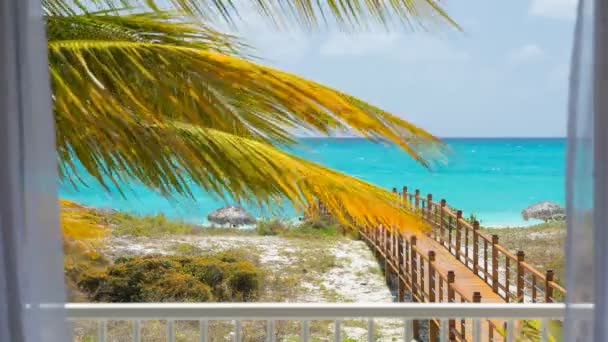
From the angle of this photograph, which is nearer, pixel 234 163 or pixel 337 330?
pixel 337 330

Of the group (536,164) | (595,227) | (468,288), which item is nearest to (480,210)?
(536,164)

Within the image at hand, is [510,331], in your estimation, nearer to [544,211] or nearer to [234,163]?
[234,163]

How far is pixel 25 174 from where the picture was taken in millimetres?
1057

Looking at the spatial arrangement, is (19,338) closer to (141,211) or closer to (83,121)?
(83,121)

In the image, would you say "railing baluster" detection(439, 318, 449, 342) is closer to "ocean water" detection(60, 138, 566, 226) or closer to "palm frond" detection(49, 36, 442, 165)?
"palm frond" detection(49, 36, 442, 165)

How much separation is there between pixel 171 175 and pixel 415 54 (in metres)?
11.3

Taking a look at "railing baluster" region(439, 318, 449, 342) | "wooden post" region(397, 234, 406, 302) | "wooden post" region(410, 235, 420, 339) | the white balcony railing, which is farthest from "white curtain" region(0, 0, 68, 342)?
"wooden post" region(397, 234, 406, 302)

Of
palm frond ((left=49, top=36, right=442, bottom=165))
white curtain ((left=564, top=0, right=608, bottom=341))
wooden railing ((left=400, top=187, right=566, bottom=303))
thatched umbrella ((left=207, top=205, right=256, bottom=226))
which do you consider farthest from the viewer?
thatched umbrella ((left=207, top=205, right=256, bottom=226))

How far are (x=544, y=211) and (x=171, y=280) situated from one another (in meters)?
4.89

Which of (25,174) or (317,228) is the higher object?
(25,174)

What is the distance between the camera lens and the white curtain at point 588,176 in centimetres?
102

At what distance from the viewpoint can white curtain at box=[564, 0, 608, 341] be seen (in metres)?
1.02

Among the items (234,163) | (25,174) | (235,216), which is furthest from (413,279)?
(25,174)

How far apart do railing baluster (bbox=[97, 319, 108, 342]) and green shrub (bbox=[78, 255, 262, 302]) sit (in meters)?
6.46
